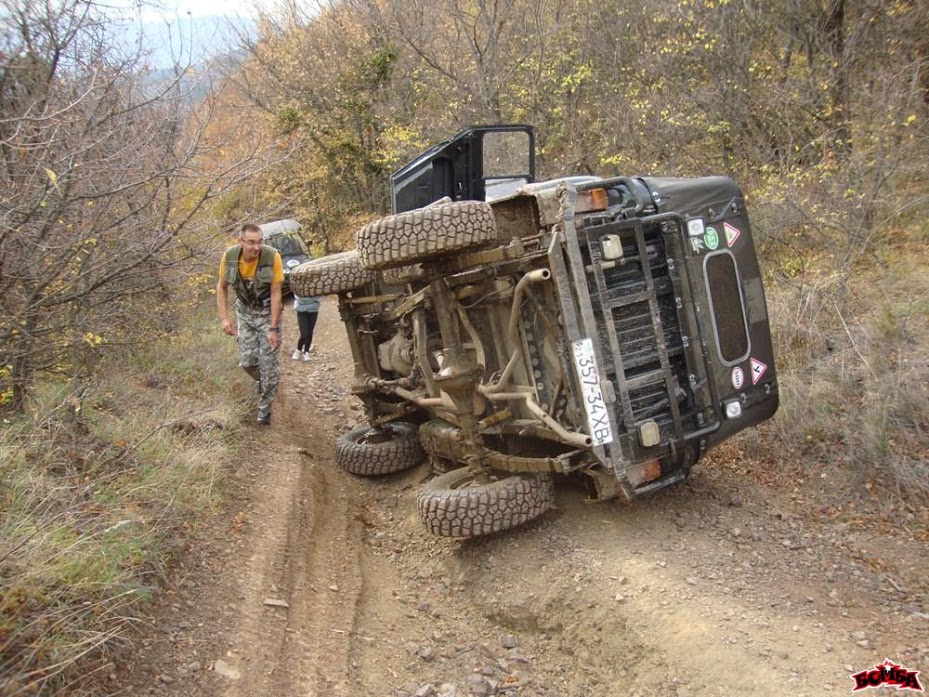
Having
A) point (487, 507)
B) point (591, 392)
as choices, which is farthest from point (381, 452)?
point (591, 392)

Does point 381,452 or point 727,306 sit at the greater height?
point 727,306

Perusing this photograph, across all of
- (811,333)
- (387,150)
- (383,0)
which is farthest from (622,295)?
(383,0)

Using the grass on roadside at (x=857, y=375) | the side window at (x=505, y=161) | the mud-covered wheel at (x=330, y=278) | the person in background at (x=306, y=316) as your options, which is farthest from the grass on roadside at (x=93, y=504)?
the grass on roadside at (x=857, y=375)

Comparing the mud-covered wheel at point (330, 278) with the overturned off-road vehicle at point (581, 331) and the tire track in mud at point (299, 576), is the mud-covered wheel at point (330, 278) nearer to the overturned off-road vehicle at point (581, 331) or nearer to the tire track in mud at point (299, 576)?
the overturned off-road vehicle at point (581, 331)

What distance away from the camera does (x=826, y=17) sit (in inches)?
342

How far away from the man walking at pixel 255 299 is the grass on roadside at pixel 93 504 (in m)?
0.48

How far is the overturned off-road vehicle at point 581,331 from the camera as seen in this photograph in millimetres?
3842

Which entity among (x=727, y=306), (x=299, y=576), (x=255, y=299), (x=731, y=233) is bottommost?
(x=299, y=576)

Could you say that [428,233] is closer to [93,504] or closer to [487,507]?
[487,507]

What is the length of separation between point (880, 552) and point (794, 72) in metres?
6.84

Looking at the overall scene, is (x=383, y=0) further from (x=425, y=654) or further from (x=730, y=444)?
(x=425, y=654)

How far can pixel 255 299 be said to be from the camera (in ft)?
20.5
